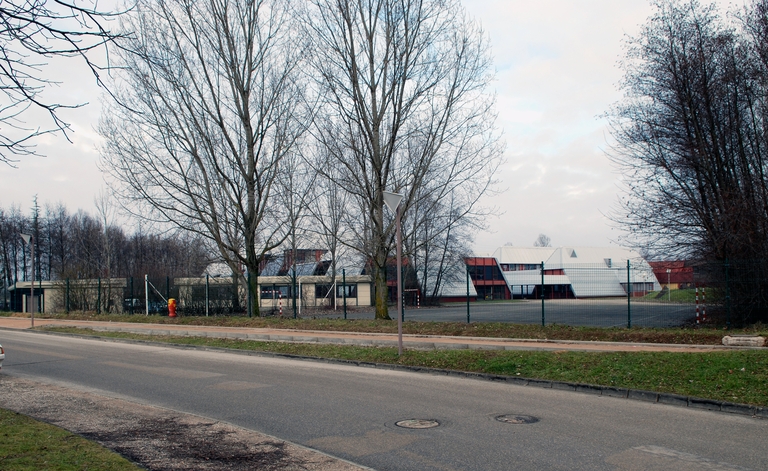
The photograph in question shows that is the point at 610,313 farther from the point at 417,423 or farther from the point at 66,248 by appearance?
the point at 66,248

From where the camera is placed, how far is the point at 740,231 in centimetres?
1894

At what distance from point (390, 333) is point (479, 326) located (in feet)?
9.65

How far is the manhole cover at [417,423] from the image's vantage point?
787 cm

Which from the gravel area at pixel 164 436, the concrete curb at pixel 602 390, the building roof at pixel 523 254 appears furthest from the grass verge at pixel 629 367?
the building roof at pixel 523 254

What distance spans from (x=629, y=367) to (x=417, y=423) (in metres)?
5.04

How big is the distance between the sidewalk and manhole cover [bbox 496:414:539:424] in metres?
6.27

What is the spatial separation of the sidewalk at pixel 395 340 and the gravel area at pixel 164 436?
893 centimetres

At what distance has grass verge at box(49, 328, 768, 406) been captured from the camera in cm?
941

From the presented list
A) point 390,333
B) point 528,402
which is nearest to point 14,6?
point 528,402

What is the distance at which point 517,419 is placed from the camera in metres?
8.23

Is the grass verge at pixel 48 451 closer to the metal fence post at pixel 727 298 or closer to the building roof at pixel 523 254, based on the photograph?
the metal fence post at pixel 727 298

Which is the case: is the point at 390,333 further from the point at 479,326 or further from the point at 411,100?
the point at 411,100

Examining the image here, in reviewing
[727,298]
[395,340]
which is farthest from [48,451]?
[727,298]

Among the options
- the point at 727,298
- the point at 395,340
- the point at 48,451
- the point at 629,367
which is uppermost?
the point at 727,298
